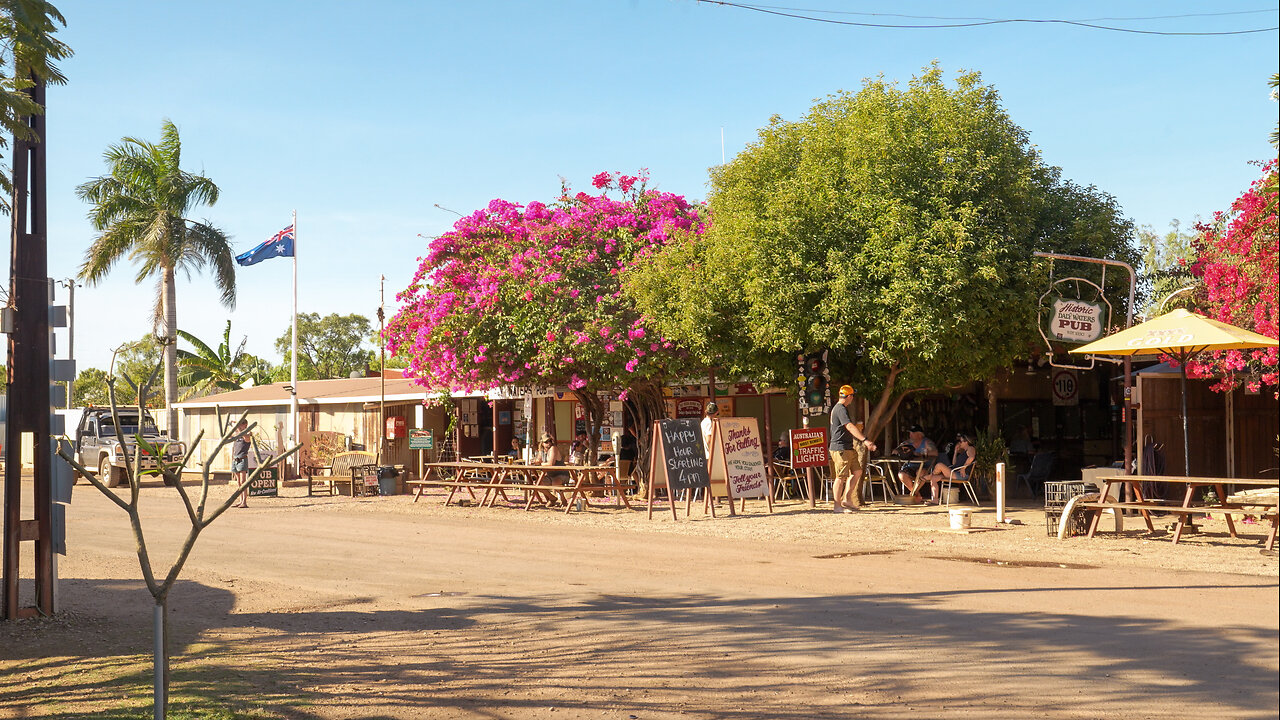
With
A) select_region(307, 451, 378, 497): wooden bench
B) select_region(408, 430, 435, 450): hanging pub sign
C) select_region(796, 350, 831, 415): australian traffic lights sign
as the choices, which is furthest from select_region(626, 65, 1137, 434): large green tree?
select_region(307, 451, 378, 497): wooden bench

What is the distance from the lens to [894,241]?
609 inches

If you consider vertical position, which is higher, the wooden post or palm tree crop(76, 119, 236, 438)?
palm tree crop(76, 119, 236, 438)

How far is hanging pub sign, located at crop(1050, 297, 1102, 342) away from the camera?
48.1 feet

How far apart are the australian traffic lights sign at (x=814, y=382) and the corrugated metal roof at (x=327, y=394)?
11685 mm

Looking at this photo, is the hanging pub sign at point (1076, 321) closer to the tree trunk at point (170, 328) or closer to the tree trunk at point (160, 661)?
the tree trunk at point (160, 661)

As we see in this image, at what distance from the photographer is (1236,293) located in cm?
1434

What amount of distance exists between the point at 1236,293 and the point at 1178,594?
716cm

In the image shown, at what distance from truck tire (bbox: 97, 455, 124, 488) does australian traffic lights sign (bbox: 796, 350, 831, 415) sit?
64.3ft

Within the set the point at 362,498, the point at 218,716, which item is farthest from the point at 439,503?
the point at 218,716

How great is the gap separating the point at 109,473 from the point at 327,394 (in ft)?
19.4

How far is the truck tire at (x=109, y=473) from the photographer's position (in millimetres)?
28562

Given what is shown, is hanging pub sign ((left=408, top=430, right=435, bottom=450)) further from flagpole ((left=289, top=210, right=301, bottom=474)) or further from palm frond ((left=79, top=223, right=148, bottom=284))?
palm frond ((left=79, top=223, right=148, bottom=284))

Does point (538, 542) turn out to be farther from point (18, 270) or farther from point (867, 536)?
point (18, 270)

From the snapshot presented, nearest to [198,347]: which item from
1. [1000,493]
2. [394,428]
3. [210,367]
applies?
[210,367]
